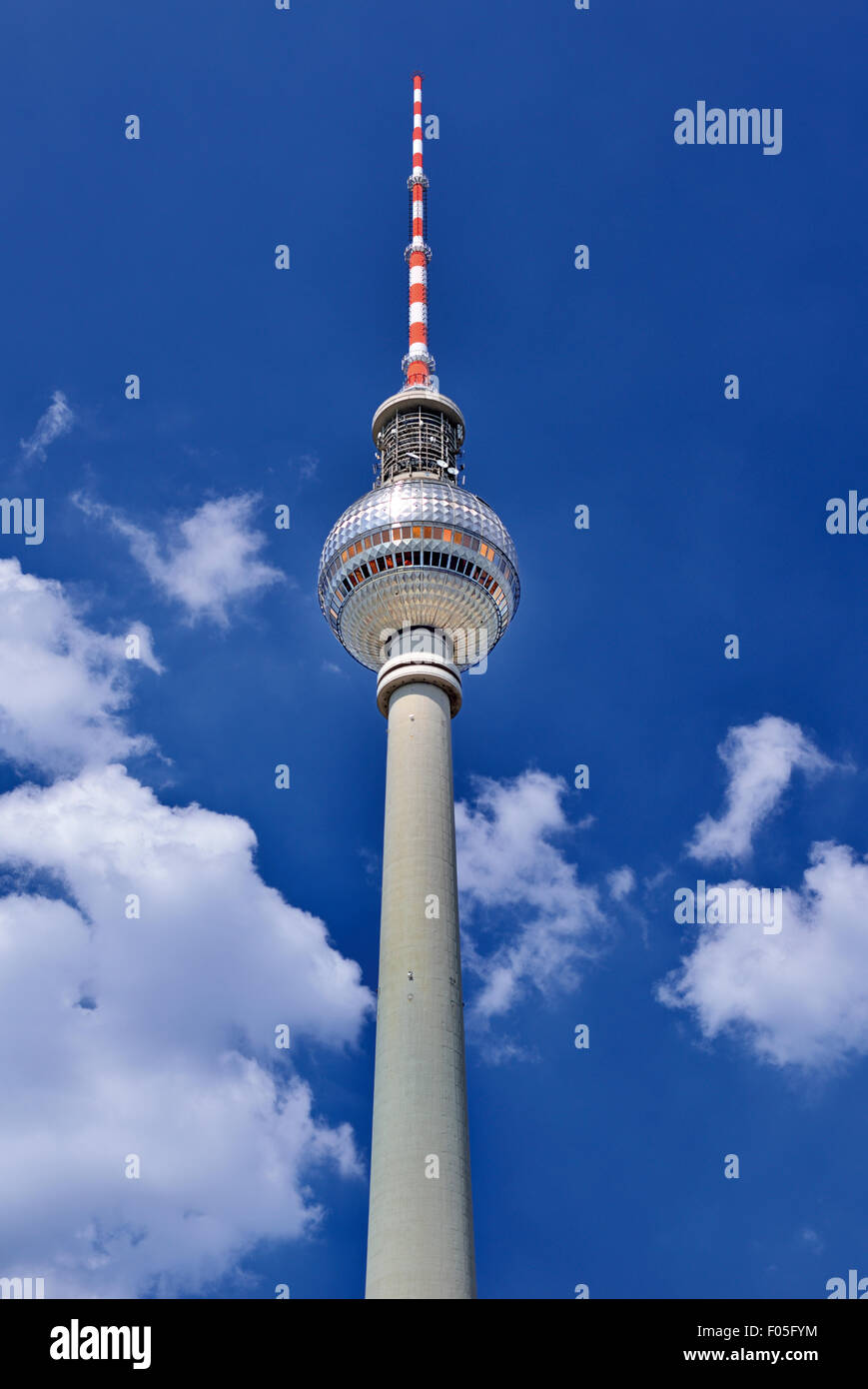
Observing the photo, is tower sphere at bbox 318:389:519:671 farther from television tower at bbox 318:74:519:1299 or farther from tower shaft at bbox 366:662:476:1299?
tower shaft at bbox 366:662:476:1299

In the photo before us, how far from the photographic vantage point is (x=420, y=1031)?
297ft

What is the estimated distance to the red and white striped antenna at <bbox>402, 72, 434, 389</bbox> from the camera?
128625 mm

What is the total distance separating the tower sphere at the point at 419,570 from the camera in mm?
110000

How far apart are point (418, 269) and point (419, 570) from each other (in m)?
36.5

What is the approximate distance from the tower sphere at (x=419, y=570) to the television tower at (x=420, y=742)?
0.34 feet

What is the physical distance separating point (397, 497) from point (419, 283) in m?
29.4

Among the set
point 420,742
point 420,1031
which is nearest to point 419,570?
point 420,742

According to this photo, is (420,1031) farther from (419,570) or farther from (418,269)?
(418,269)

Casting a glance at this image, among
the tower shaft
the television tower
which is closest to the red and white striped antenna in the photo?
the television tower

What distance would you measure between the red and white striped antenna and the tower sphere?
50.1ft
